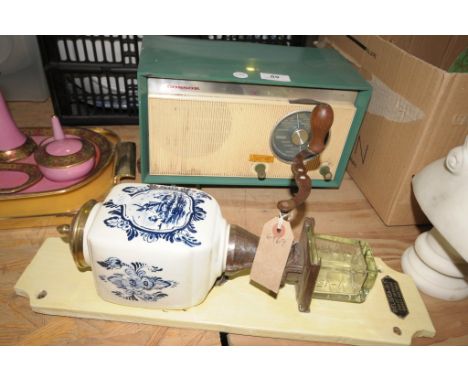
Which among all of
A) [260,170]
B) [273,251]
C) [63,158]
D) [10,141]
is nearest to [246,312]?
[273,251]

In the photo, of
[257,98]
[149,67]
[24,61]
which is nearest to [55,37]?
[24,61]

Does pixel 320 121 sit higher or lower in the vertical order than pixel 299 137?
higher

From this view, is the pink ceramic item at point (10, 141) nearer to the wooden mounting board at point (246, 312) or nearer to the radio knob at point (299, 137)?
the wooden mounting board at point (246, 312)

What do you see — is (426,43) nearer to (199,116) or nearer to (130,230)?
(199,116)

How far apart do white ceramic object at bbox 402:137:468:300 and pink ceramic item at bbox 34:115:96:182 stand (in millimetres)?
575

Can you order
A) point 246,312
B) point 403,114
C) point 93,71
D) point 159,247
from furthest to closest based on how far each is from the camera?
point 93,71, point 403,114, point 246,312, point 159,247

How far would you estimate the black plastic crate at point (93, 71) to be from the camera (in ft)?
2.65

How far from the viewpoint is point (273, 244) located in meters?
0.49

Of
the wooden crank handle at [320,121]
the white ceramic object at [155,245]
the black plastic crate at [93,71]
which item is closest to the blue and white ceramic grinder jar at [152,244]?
the white ceramic object at [155,245]

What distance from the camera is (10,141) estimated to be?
72cm

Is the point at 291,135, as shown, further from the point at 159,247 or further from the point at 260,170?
the point at 159,247

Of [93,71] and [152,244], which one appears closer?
[152,244]

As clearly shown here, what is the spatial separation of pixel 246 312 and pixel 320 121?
1.00ft

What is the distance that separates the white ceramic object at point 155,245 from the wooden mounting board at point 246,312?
0.03 m
